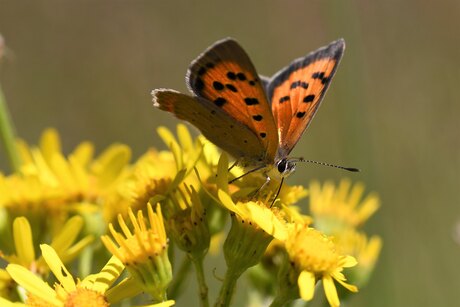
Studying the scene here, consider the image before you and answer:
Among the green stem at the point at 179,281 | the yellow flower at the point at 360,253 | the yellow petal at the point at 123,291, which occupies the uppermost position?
the yellow petal at the point at 123,291

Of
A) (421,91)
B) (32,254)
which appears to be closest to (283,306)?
(32,254)

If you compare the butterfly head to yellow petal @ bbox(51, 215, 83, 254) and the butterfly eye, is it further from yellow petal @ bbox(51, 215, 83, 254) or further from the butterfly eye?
yellow petal @ bbox(51, 215, 83, 254)

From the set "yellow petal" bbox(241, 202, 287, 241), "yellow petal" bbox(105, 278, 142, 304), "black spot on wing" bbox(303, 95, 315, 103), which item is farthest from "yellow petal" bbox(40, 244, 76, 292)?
"black spot on wing" bbox(303, 95, 315, 103)

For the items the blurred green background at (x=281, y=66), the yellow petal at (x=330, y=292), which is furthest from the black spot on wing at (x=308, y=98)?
the blurred green background at (x=281, y=66)

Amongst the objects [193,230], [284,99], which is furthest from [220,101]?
[193,230]

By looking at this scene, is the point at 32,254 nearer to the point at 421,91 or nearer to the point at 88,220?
the point at 88,220

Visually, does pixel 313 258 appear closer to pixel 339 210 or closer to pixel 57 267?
pixel 57 267

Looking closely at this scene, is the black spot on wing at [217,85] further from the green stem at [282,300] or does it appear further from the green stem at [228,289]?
the green stem at [282,300]
